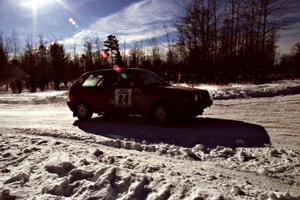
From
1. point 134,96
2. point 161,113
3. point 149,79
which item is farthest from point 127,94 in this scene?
point 161,113

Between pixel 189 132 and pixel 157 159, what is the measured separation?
75.6 inches

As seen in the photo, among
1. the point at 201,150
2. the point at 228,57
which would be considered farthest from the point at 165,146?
the point at 228,57

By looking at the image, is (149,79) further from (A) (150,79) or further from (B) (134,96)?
(B) (134,96)

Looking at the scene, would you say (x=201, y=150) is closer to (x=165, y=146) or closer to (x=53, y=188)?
(x=165, y=146)

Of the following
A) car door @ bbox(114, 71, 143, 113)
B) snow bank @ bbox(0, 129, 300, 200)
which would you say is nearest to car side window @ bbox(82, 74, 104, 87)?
car door @ bbox(114, 71, 143, 113)

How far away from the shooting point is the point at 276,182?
3924 millimetres

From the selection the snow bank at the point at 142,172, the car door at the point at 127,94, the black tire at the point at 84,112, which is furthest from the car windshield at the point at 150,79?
the snow bank at the point at 142,172

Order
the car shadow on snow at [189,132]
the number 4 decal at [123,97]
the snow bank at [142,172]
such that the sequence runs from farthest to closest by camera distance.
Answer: the number 4 decal at [123,97], the car shadow on snow at [189,132], the snow bank at [142,172]

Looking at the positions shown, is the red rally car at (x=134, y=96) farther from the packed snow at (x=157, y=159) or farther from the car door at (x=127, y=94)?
the packed snow at (x=157, y=159)

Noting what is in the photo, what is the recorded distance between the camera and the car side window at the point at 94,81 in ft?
29.9

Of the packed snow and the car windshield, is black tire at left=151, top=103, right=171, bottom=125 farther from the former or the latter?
the car windshield

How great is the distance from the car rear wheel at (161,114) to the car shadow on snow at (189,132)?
0.21 m

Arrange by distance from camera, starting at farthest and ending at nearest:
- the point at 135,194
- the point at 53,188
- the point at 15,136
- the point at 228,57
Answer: the point at 228,57
the point at 15,136
the point at 53,188
the point at 135,194

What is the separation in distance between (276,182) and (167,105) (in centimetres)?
414
